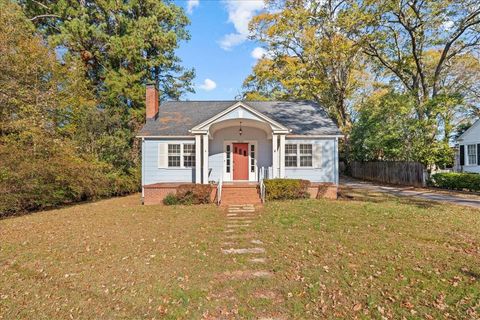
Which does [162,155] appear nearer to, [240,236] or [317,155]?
[317,155]

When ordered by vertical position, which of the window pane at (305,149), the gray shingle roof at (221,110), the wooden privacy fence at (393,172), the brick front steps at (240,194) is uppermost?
the gray shingle roof at (221,110)

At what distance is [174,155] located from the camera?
14.9 meters

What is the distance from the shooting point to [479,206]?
11.1 m

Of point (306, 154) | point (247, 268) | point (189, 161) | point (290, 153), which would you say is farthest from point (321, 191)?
point (247, 268)

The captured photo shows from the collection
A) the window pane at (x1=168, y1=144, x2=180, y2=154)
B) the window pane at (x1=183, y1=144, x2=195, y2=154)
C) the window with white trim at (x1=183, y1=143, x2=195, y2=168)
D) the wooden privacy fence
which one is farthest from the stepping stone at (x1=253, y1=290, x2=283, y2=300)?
the wooden privacy fence

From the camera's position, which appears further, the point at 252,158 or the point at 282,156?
the point at 252,158

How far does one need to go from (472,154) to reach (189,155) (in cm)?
2204

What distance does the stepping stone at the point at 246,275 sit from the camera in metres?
4.90

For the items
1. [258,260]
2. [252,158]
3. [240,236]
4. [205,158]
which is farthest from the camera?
[252,158]

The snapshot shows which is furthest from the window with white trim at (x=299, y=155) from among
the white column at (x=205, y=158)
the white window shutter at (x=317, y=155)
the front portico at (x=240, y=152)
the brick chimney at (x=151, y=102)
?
the brick chimney at (x=151, y=102)

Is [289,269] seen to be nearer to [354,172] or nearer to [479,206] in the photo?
[479,206]

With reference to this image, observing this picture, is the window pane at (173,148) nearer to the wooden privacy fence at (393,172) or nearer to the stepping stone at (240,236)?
the stepping stone at (240,236)

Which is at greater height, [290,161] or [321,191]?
[290,161]

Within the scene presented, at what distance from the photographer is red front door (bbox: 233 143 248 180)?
15.8 meters
